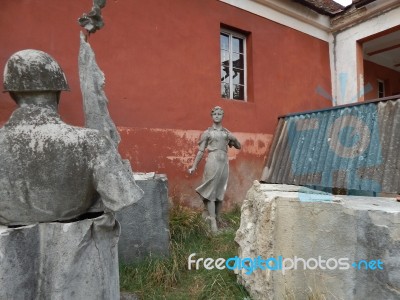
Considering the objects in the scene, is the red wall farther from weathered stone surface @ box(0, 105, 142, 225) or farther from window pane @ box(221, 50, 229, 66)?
weathered stone surface @ box(0, 105, 142, 225)

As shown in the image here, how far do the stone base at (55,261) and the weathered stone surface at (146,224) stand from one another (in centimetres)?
222

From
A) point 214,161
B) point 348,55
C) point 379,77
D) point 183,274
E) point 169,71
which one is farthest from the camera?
point 379,77

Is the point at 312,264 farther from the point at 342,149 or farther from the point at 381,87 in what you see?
the point at 381,87

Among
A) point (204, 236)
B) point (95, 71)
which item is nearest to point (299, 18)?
point (204, 236)

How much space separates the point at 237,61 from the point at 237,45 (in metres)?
0.38

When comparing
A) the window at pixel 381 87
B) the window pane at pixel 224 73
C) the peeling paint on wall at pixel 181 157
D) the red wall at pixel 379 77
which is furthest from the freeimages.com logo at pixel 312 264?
the window at pixel 381 87

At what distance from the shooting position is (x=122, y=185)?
1.50 m

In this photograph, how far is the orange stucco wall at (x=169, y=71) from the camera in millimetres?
4926

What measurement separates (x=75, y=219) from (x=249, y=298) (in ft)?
6.56

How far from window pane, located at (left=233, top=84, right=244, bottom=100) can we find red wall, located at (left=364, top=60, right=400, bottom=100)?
15.7 feet

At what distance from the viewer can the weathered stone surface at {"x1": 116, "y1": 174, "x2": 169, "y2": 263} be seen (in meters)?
3.71

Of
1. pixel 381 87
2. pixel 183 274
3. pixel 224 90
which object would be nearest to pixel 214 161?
pixel 183 274

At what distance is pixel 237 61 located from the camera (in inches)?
296

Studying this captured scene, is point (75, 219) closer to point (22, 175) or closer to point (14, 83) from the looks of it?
point (22, 175)
